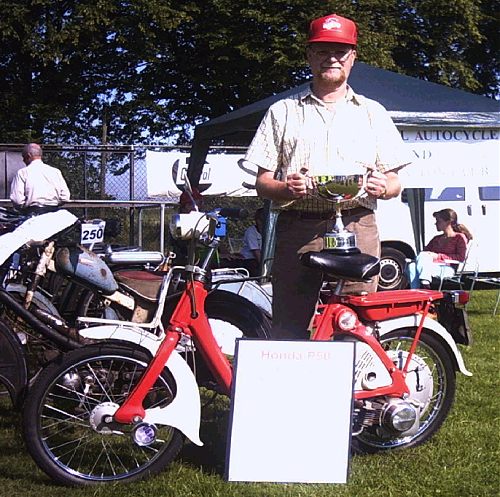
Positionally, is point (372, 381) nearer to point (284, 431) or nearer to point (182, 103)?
point (284, 431)

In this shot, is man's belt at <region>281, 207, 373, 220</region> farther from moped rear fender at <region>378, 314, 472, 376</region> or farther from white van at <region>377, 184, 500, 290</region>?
white van at <region>377, 184, 500, 290</region>

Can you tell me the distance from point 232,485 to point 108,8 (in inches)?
722

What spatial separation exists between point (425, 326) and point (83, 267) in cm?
162

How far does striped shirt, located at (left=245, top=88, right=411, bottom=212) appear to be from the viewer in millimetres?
3566

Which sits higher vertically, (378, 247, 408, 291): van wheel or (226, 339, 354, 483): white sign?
(226, 339, 354, 483): white sign

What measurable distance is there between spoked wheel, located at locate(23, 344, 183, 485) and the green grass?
0.11 m

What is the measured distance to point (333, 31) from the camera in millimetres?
3492

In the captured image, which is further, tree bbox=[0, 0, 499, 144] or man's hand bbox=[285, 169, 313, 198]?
tree bbox=[0, 0, 499, 144]

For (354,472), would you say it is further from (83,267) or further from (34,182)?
(34,182)

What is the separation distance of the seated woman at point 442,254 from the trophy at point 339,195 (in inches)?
197

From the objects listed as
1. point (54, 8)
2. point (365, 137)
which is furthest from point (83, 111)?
point (365, 137)

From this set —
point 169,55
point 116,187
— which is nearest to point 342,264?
point 116,187

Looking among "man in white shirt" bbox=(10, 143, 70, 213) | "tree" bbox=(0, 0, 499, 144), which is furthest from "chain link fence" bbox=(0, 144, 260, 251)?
"tree" bbox=(0, 0, 499, 144)

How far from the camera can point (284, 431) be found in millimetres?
3270
